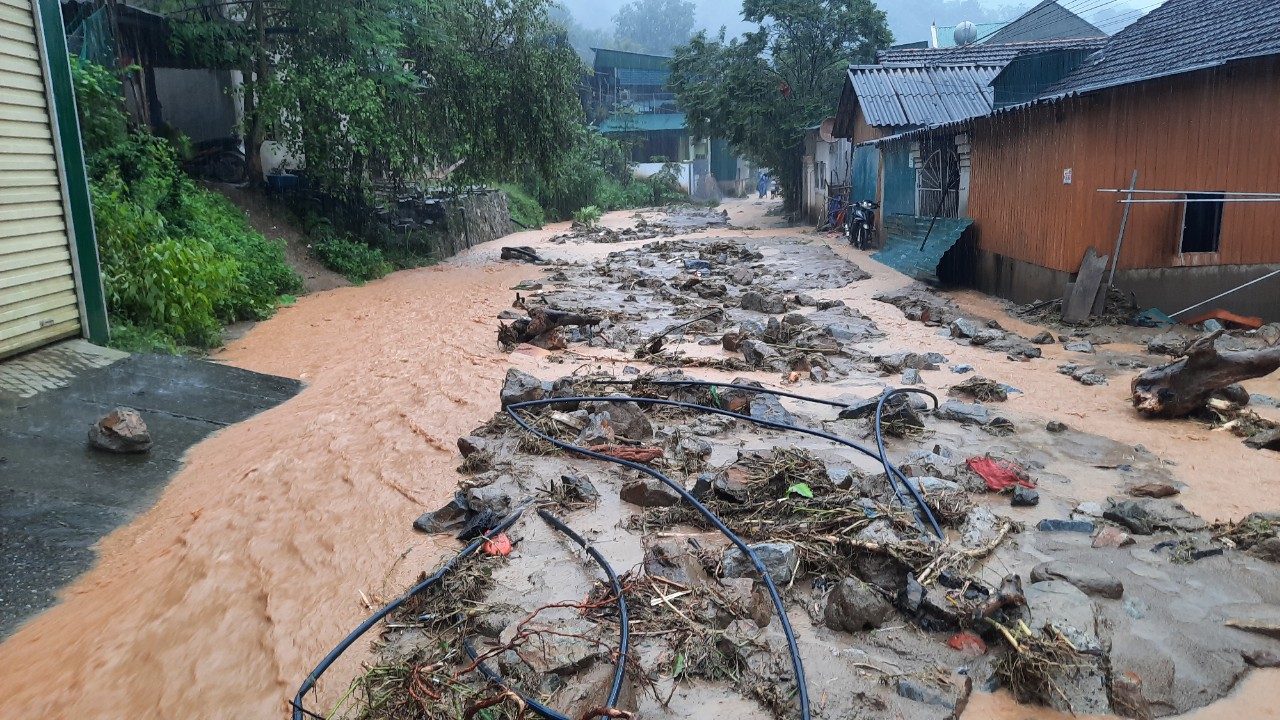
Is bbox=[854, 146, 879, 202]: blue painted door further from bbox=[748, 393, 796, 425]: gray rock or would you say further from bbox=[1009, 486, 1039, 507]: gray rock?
bbox=[1009, 486, 1039, 507]: gray rock

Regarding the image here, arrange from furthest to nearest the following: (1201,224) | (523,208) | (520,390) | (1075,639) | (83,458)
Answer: (523,208) < (1201,224) < (520,390) < (83,458) < (1075,639)

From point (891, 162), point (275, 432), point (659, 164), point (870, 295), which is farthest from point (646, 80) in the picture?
point (275, 432)

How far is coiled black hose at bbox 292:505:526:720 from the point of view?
3.47 metres

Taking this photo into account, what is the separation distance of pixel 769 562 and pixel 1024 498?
1.93m

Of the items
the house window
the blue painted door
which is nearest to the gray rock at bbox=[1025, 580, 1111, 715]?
the house window

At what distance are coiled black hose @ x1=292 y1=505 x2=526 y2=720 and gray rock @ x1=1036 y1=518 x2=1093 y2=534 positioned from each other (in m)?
3.10

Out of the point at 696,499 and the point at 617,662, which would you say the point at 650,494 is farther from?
the point at 617,662

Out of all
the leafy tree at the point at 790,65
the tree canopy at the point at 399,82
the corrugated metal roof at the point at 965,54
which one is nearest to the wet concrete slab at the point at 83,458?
the tree canopy at the point at 399,82

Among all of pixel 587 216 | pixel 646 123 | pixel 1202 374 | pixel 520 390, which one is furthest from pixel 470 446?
pixel 646 123

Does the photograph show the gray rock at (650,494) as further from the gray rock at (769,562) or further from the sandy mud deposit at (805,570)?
the gray rock at (769,562)

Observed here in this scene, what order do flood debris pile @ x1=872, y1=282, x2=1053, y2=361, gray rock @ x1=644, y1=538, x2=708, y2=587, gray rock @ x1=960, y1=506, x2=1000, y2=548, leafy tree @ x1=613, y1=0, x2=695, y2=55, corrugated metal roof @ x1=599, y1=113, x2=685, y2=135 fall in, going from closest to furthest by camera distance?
A: gray rock @ x1=644, y1=538, x2=708, y2=587 < gray rock @ x1=960, y1=506, x2=1000, y2=548 < flood debris pile @ x1=872, y1=282, x2=1053, y2=361 < corrugated metal roof @ x1=599, y1=113, x2=685, y2=135 < leafy tree @ x1=613, y1=0, x2=695, y2=55

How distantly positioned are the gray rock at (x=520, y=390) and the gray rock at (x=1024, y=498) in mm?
3875

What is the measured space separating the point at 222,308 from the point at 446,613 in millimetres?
8961

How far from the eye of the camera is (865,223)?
21.9 m
